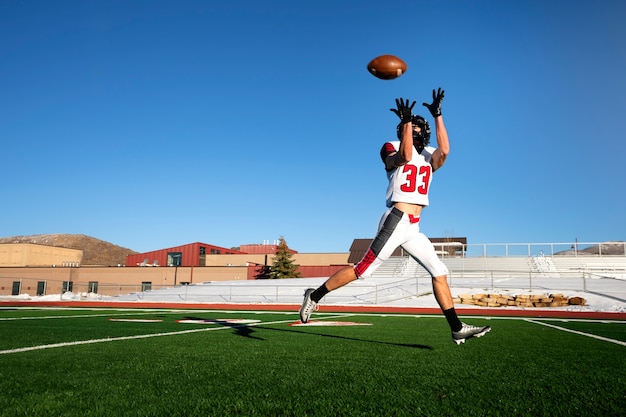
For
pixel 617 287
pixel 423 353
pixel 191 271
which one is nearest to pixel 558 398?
pixel 423 353

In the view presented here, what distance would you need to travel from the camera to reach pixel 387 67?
18.6 feet

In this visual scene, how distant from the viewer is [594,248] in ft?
129

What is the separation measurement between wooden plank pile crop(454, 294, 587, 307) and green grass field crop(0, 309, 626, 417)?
1558 cm

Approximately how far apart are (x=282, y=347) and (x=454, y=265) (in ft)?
122

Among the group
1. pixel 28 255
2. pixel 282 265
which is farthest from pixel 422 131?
pixel 28 255

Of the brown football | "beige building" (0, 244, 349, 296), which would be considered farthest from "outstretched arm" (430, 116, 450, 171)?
"beige building" (0, 244, 349, 296)

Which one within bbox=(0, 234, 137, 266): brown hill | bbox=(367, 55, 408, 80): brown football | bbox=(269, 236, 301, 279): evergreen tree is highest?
bbox=(0, 234, 137, 266): brown hill

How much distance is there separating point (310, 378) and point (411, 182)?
2.55 metres

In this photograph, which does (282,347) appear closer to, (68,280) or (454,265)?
(454,265)

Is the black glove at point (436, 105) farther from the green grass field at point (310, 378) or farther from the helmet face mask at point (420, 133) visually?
the green grass field at point (310, 378)

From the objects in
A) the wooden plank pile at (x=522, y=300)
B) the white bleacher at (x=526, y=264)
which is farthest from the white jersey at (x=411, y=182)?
the white bleacher at (x=526, y=264)

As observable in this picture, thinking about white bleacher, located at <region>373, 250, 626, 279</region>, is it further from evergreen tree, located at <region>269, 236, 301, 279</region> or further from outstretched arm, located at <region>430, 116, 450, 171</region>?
outstretched arm, located at <region>430, 116, 450, 171</region>

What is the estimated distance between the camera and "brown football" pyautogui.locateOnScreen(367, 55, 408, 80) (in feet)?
18.6

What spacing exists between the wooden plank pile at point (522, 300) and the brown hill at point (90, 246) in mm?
131164
